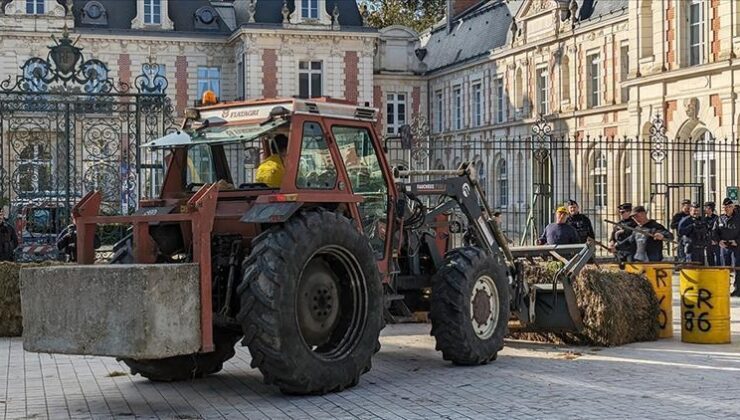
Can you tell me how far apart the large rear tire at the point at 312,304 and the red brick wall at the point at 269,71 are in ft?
122

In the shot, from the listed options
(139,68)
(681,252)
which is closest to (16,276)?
(681,252)

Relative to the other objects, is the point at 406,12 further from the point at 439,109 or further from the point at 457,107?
the point at 457,107

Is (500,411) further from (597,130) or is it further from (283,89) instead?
(283,89)

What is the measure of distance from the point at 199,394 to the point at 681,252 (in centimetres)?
1512

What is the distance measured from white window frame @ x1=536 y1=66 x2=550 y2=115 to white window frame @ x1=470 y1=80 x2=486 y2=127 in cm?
514

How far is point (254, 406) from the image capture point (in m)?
8.93

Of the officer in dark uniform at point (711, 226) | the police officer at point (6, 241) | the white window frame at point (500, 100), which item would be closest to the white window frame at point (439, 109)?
the white window frame at point (500, 100)

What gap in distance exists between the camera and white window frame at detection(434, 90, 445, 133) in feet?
176

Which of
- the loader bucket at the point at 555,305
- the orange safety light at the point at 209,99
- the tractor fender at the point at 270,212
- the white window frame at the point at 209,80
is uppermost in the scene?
the white window frame at the point at 209,80

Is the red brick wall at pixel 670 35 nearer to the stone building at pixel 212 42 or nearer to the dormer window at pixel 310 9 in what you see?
the stone building at pixel 212 42

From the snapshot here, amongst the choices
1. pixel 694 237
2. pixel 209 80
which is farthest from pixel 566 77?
pixel 694 237

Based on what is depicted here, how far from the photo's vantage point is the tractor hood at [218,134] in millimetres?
9562

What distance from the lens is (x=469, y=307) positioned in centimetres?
1058

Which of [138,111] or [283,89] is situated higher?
[283,89]
